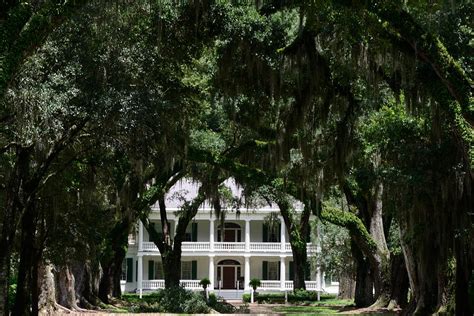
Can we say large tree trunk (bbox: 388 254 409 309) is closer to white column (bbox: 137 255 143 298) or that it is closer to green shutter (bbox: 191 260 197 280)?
white column (bbox: 137 255 143 298)

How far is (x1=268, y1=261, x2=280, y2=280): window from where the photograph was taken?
43.7 meters

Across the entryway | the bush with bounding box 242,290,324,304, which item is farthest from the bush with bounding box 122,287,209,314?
the entryway

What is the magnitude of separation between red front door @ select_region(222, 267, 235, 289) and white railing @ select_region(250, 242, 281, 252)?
2.61 meters

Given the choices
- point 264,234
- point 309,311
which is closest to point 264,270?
point 264,234

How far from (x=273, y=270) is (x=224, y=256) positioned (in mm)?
3174

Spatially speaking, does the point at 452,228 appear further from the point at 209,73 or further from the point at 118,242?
the point at 118,242

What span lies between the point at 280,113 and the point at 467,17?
6.16m

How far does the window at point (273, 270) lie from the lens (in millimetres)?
43688

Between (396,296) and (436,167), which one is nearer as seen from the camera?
(436,167)

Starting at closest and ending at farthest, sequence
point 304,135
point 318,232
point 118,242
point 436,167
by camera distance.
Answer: point 436,167
point 304,135
point 118,242
point 318,232

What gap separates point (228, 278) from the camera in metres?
44.4

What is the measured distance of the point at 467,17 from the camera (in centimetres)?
1253

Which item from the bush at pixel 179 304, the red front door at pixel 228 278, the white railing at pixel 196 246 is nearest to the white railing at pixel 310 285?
the red front door at pixel 228 278

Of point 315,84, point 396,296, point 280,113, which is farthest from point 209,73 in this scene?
point 396,296
